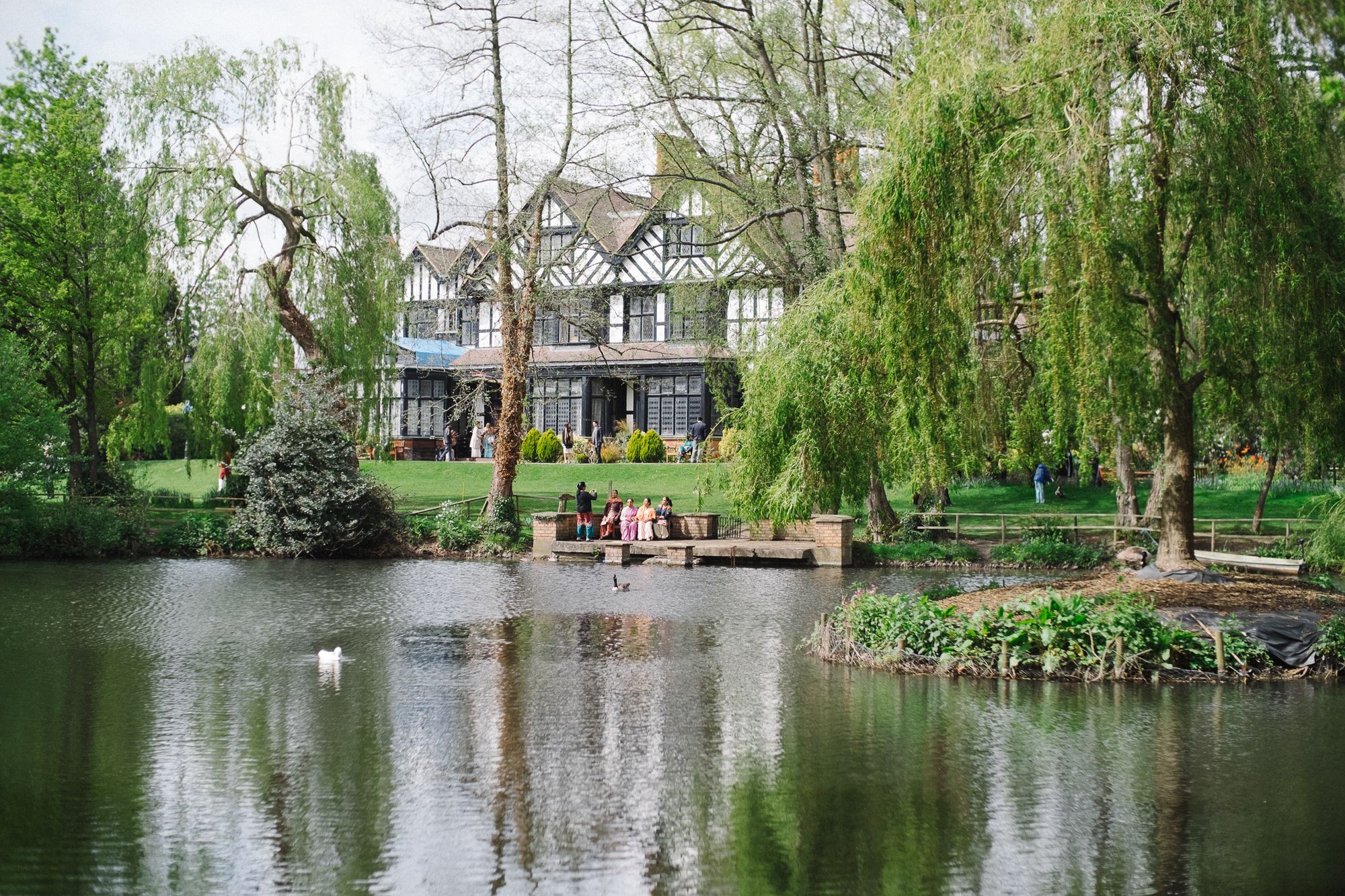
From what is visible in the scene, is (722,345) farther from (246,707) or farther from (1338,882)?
(1338,882)

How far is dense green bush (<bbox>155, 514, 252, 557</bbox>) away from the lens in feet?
92.8

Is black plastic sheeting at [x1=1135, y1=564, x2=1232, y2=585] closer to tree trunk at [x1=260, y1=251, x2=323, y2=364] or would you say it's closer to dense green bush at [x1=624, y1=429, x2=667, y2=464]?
tree trunk at [x1=260, y1=251, x2=323, y2=364]

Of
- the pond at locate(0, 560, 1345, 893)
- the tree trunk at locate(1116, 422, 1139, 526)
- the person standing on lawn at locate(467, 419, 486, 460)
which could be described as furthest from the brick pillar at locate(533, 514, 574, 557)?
the person standing on lawn at locate(467, 419, 486, 460)

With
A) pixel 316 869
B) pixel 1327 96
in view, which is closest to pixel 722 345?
pixel 1327 96

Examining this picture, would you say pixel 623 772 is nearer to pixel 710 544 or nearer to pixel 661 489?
pixel 710 544

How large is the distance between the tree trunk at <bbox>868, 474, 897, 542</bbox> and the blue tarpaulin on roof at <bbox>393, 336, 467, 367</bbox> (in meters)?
23.0

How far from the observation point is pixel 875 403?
65.8 feet

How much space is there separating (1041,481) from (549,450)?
17.0 metres

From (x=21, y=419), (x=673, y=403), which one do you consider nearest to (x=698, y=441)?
(x=673, y=403)

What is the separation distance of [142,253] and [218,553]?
7461mm

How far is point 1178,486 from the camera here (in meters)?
16.4

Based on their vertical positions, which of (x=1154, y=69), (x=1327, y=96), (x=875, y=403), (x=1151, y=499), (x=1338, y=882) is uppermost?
(x=1154, y=69)

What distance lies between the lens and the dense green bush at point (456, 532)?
2878 centimetres

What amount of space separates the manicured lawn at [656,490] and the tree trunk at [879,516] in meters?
2.35
